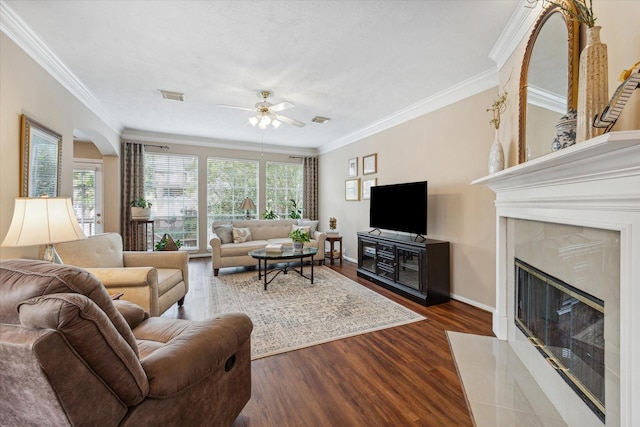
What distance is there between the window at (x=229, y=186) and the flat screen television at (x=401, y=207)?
338cm

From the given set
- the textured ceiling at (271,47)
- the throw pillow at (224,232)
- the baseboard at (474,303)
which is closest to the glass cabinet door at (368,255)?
the baseboard at (474,303)

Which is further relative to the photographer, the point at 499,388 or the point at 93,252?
the point at 93,252

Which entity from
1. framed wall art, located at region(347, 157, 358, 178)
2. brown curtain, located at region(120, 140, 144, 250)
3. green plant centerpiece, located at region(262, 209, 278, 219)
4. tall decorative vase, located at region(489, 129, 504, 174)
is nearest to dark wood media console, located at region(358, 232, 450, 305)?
tall decorative vase, located at region(489, 129, 504, 174)

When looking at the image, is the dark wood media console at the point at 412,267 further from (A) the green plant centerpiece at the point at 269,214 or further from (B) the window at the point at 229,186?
(B) the window at the point at 229,186

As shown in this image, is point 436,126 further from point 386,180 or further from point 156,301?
point 156,301

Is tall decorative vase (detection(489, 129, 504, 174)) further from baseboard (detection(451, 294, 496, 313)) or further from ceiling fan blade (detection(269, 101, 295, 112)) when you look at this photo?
ceiling fan blade (detection(269, 101, 295, 112))

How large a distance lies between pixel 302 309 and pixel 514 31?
10.5ft

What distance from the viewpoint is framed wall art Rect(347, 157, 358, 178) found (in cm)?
554

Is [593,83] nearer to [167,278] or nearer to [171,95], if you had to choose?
[167,278]

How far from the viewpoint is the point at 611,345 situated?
3.65 feet

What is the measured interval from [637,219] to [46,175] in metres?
4.16

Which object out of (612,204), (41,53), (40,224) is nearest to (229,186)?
(41,53)

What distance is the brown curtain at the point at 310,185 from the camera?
706 cm

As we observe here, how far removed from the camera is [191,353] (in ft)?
3.71
